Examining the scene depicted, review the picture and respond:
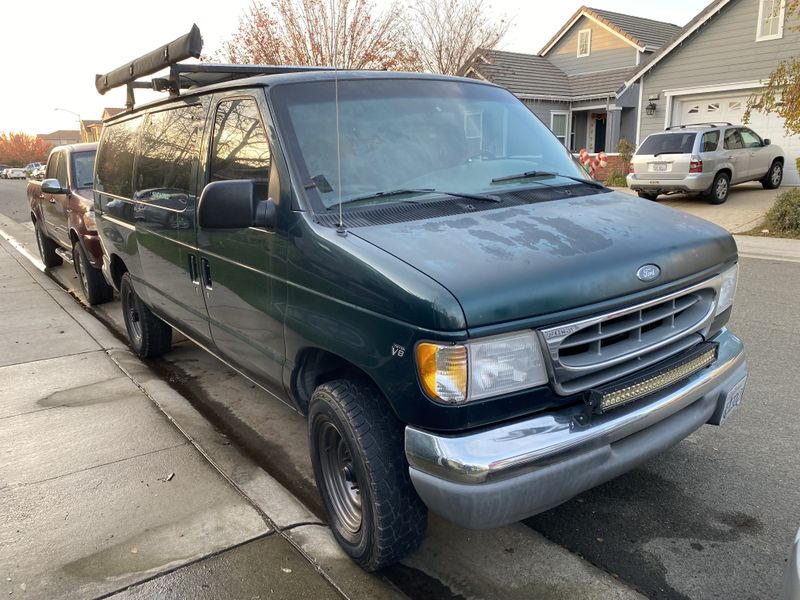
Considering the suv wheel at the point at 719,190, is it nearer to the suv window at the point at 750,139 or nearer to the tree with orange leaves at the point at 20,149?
the suv window at the point at 750,139

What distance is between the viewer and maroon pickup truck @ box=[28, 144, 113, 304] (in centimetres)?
760

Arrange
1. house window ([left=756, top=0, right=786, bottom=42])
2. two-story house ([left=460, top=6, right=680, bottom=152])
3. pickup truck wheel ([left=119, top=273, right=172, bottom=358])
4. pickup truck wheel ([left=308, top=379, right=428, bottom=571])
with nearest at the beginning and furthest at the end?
pickup truck wheel ([left=308, top=379, right=428, bottom=571]), pickup truck wheel ([left=119, top=273, right=172, bottom=358]), house window ([left=756, top=0, right=786, bottom=42]), two-story house ([left=460, top=6, right=680, bottom=152])

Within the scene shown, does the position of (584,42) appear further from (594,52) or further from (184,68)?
(184,68)

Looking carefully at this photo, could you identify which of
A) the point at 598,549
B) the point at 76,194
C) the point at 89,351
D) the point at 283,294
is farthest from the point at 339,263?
the point at 76,194

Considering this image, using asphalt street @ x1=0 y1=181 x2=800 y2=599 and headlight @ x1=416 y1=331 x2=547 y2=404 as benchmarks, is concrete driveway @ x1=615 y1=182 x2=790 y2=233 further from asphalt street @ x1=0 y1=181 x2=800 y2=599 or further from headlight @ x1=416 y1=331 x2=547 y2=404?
headlight @ x1=416 y1=331 x2=547 y2=404

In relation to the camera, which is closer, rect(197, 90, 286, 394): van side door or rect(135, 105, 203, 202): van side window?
rect(197, 90, 286, 394): van side door

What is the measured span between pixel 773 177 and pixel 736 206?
3.17m

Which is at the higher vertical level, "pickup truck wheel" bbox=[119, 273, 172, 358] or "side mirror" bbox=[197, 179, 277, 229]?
"side mirror" bbox=[197, 179, 277, 229]

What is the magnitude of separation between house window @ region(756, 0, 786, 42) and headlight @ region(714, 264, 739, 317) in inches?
692

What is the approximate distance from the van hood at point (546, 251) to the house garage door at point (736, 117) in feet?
52.9

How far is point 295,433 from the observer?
14.1 feet

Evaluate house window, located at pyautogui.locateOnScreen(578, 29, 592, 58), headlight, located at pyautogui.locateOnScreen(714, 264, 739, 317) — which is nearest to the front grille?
headlight, located at pyautogui.locateOnScreen(714, 264, 739, 317)

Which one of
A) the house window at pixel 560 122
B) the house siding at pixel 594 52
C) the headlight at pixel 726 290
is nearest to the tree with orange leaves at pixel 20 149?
the house siding at pixel 594 52

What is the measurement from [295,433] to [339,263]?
6.79 feet
